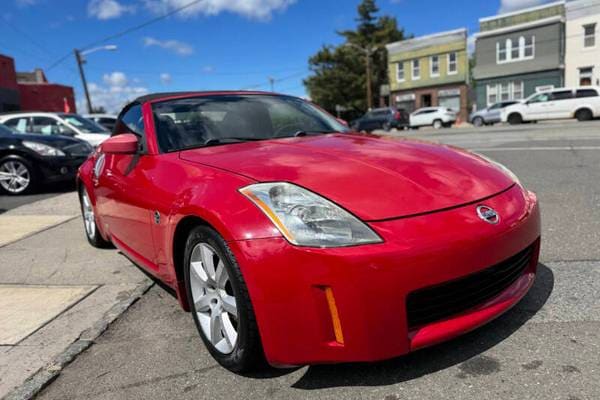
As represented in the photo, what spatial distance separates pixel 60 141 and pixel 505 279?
836 centimetres

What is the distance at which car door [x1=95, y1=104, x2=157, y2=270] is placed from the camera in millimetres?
2980

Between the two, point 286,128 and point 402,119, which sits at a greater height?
point 286,128

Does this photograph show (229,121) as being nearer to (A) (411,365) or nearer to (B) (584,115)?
(A) (411,365)

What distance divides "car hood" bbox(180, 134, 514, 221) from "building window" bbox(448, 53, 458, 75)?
37155mm

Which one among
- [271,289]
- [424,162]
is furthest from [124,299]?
[424,162]

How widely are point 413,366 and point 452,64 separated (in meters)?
38.5

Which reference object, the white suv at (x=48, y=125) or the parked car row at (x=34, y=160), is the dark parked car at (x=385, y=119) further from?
the parked car row at (x=34, y=160)

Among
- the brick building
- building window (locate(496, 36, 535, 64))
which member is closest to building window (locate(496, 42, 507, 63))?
building window (locate(496, 36, 535, 64))

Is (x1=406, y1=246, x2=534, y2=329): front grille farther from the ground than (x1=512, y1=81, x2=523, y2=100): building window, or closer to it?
closer to it

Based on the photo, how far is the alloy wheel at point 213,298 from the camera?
230 centimetres

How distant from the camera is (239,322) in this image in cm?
214

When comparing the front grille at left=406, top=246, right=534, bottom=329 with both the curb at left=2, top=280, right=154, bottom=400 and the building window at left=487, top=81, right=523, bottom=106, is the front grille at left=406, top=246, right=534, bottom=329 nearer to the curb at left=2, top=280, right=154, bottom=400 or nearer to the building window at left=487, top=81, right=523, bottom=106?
the curb at left=2, top=280, right=154, bottom=400

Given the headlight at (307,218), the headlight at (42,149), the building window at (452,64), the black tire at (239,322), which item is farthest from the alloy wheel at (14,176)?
the building window at (452,64)

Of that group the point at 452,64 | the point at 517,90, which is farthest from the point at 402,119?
the point at 452,64
